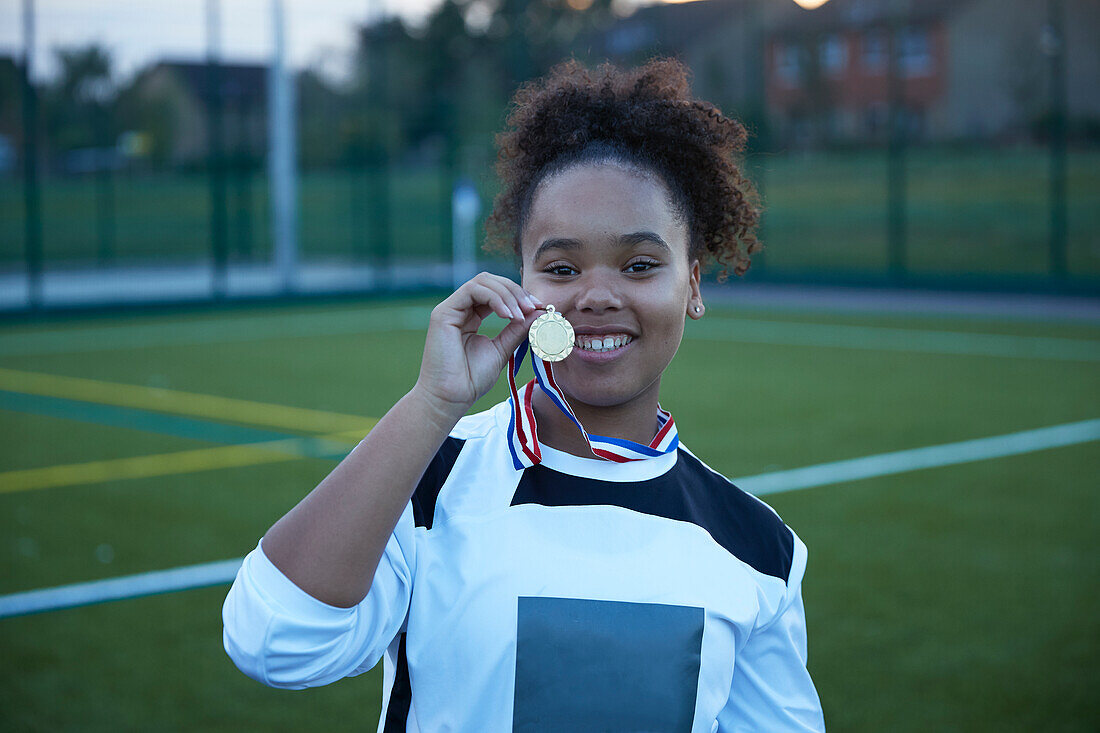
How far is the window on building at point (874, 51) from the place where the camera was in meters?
18.6

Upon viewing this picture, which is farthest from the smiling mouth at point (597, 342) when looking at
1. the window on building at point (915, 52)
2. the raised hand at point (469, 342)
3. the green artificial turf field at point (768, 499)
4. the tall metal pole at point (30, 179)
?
the window on building at point (915, 52)

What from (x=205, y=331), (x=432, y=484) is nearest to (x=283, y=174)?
(x=205, y=331)

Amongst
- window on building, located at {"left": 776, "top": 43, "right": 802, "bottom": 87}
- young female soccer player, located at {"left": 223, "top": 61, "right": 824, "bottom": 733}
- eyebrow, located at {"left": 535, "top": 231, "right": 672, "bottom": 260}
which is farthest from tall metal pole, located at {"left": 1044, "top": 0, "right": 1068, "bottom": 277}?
eyebrow, located at {"left": 535, "top": 231, "right": 672, "bottom": 260}

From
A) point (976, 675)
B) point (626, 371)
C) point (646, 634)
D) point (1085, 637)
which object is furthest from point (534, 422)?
point (1085, 637)

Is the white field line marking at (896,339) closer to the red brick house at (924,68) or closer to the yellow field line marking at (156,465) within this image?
the red brick house at (924,68)

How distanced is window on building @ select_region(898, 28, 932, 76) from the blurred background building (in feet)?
0.17

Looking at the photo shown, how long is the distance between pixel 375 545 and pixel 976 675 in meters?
2.87

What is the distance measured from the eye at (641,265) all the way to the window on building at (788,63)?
745 inches

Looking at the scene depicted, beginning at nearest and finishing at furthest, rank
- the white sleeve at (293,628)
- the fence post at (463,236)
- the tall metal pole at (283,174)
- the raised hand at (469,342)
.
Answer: the white sleeve at (293,628), the raised hand at (469,342), the tall metal pole at (283,174), the fence post at (463,236)

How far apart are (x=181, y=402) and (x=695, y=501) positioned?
7.92 meters

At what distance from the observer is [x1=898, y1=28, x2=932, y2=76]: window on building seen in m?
17.9

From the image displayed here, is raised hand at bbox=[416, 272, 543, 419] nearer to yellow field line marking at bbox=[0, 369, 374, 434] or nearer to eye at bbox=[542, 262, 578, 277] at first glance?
eye at bbox=[542, 262, 578, 277]

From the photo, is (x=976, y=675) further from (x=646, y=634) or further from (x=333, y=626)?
(x=333, y=626)

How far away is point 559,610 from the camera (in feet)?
5.28
